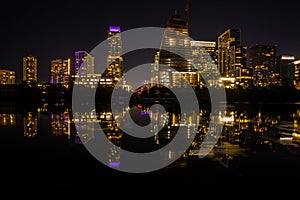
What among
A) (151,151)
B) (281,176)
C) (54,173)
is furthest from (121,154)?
(281,176)

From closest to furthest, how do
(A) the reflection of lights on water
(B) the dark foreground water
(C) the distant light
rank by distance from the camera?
(B) the dark foreground water
(A) the reflection of lights on water
(C) the distant light

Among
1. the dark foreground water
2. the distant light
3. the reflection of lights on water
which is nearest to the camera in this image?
the dark foreground water

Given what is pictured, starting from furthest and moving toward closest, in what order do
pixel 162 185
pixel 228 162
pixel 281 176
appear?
pixel 228 162, pixel 281 176, pixel 162 185

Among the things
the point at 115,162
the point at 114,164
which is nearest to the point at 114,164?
the point at 114,164

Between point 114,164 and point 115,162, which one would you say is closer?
point 114,164

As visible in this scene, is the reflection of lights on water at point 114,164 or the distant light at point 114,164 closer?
the reflection of lights on water at point 114,164

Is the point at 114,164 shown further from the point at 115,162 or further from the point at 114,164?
the point at 115,162

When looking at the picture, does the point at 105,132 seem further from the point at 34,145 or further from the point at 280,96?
the point at 280,96

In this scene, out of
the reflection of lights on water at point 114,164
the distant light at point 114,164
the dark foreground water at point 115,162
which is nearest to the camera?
the dark foreground water at point 115,162

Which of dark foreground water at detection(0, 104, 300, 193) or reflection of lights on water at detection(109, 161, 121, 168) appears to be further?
reflection of lights on water at detection(109, 161, 121, 168)

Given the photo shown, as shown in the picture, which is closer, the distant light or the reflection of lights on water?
the reflection of lights on water

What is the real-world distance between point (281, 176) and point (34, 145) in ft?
32.0

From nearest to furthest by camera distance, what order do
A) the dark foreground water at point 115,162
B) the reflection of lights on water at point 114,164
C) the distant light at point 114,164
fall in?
the dark foreground water at point 115,162, the reflection of lights on water at point 114,164, the distant light at point 114,164

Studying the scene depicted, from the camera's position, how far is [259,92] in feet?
271
